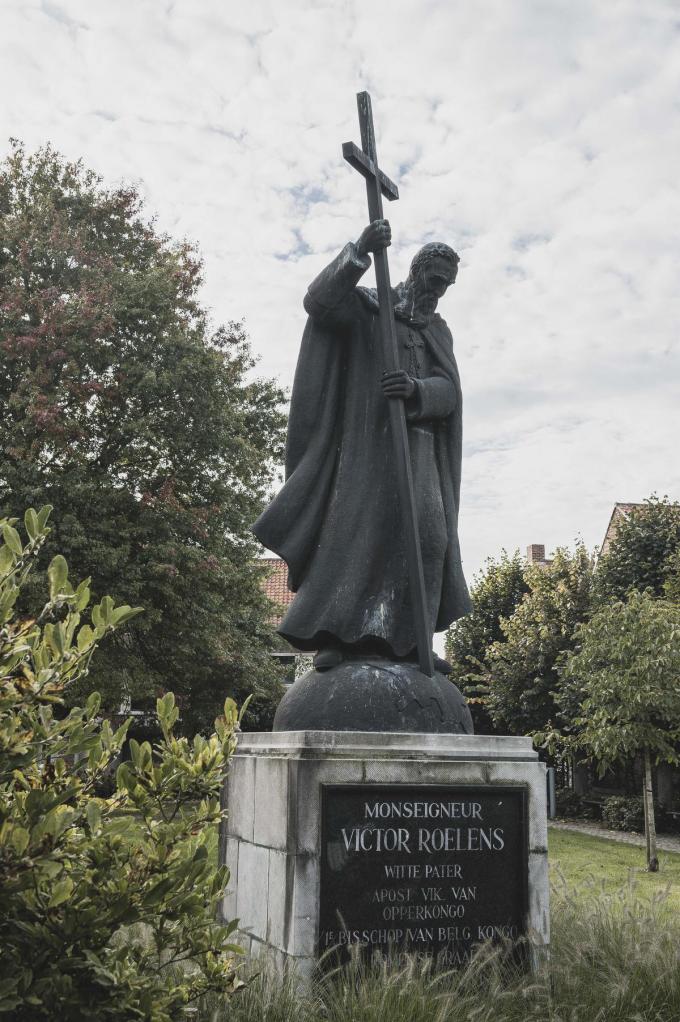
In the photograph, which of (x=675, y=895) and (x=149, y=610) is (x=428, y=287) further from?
(x=149, y=610)

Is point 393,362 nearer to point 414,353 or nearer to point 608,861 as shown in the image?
point 414,353

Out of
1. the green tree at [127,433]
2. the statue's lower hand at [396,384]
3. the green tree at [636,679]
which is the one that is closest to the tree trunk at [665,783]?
the green tree at [636,679]

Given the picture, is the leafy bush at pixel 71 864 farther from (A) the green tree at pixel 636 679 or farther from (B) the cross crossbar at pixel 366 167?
(A) the green tree at pixel 636 679

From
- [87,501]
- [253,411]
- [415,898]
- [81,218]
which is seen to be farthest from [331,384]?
[253,411]

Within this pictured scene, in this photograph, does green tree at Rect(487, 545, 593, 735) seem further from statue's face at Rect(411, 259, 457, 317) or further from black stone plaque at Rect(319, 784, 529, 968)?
black stone plaque at Rect(319, 784, 529, 968)

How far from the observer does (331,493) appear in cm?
546

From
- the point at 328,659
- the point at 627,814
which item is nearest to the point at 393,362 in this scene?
the point at 328,659

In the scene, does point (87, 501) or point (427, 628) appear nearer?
point (427, 628)

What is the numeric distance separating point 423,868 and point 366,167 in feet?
12.3

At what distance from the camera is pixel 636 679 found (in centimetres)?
1557

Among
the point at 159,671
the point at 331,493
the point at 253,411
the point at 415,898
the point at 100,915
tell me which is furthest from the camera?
the point at 253,411

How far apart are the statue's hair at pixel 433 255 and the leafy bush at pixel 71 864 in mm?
3441

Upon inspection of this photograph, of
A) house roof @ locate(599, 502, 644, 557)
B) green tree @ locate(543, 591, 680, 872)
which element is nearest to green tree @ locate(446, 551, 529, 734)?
house roof @ locate(599, 502, 644, 557)

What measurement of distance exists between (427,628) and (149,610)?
12760 mm
